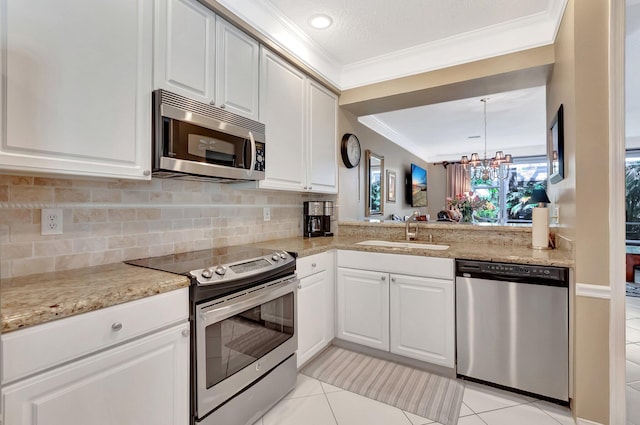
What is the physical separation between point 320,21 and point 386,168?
311cm

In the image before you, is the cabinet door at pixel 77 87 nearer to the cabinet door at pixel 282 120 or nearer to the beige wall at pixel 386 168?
the cabinet door at pixel 282 120

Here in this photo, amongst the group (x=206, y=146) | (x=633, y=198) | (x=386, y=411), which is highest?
(x=206, y=146)

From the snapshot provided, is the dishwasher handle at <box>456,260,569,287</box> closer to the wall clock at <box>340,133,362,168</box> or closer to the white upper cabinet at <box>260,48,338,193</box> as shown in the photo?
the white upper cabinet at <box>260,48,338,193</box>

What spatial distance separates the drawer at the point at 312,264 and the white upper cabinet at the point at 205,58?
42.1 inches

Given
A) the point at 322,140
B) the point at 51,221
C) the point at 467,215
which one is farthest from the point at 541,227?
the point at 51,221

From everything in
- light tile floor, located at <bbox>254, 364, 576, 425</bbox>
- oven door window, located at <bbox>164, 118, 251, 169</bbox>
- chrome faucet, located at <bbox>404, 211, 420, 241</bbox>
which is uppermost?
oven door window, located at <bbox>164, 118, 251, 169</bbox>

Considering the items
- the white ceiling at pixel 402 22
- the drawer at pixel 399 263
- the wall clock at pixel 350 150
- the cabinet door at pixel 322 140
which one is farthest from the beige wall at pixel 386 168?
the drawer at pixel 399 263

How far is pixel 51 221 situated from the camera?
4.72 ft

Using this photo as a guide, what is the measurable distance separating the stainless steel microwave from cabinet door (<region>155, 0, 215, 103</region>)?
0.08 metres

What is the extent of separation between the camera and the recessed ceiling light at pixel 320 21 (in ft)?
7.38

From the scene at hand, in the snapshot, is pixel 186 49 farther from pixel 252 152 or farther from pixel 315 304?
pixel 315 304

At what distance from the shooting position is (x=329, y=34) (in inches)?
97.3

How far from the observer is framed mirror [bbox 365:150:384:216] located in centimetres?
425

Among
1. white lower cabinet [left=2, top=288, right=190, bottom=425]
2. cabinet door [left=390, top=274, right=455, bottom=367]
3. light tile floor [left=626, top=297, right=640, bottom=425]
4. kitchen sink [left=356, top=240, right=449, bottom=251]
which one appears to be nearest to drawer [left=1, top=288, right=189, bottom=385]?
white lower cabinet [left=2, top=288, right=190, bottom=425]
